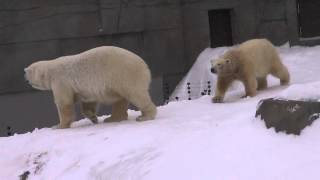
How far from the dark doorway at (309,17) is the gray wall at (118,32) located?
0.54 m

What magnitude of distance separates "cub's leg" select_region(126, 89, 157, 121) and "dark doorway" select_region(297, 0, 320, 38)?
25.7ft

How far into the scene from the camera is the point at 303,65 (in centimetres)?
1046

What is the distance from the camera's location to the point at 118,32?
11.7 meters

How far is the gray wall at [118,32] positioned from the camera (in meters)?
11.2

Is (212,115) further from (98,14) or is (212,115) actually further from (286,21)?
(286,21)

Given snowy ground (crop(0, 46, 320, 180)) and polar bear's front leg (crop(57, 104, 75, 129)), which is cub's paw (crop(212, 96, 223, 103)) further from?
polar bear's front leg (crop(57, 104, 75, 129))

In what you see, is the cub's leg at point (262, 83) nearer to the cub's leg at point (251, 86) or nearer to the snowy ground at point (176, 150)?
the cub's leg at point (251, 86)

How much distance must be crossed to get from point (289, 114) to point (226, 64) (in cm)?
388

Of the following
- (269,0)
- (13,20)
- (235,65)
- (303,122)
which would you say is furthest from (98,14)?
(303,122)

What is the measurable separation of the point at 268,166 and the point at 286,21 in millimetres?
9978

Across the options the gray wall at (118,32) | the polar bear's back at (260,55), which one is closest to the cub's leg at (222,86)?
the polar bear's back at (260,55)

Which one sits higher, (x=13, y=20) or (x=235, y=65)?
(x=13, y=20)

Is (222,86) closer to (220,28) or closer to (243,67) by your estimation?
(243,67)

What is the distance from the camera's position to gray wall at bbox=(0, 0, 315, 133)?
11219mm
